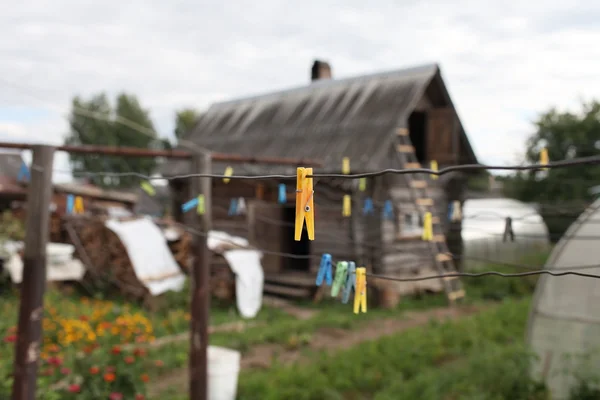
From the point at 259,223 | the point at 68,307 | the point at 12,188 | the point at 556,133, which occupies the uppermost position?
the point at 556,133

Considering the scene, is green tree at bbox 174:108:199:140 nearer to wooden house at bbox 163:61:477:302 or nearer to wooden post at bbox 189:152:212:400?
wooden house at bbox 163:61:477:302

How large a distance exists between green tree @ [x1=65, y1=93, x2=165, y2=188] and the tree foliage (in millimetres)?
23574

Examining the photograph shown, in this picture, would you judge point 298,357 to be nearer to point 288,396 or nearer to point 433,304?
point 288,396

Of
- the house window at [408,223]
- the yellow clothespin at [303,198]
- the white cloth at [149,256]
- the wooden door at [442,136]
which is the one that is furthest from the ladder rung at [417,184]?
the yellow clothespin at [303,198]

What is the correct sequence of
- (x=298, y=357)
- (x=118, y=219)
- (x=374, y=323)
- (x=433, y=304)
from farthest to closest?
(x=433, y=304), (x=118, y=219), (x=374, y=323), (x=298, y=357)

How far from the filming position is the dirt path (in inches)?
271

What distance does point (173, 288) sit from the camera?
10305mm

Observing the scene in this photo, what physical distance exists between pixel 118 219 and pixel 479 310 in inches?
310

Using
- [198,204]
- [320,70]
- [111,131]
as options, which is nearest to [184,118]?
[111,131]

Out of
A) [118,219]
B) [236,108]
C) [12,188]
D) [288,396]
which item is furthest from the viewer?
[236,108]

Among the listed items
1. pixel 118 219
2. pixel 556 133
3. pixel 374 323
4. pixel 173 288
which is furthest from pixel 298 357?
pixel 556 133

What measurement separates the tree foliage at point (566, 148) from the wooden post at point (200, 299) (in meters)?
15.5

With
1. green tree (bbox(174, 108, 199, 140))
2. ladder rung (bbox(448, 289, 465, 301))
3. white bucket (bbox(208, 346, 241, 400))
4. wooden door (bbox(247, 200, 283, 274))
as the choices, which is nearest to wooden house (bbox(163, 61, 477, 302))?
wooden door (bbox(247, 200, 283, 274))

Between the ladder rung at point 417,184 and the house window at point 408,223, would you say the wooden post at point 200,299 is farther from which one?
the house window at point 408,223
